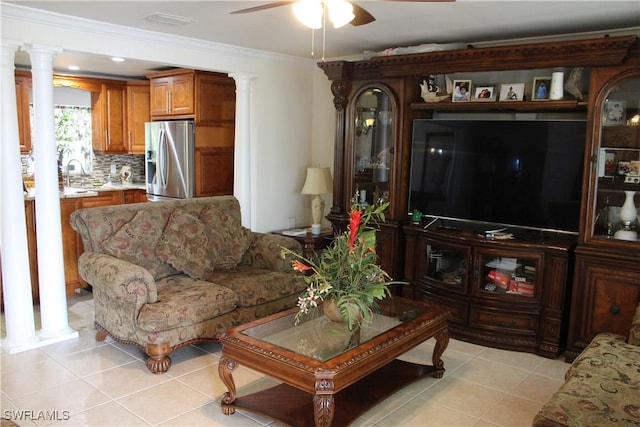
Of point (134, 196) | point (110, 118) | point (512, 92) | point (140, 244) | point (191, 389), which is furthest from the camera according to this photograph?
point (110, 118)

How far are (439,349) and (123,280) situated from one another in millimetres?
2062

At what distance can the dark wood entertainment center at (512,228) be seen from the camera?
3693 millimetres

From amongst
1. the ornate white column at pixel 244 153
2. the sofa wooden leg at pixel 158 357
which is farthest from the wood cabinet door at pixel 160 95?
the sofa wooden leg at pixel 158 357

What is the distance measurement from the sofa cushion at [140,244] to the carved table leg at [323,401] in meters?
1.96

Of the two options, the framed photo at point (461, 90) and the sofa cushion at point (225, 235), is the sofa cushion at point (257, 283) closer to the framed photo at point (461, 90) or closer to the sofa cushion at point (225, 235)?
the sofa cushion at point (225, 235)

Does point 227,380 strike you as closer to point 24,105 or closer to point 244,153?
point 244,153

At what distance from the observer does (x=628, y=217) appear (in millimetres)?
3732

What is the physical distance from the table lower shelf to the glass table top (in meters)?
0.38

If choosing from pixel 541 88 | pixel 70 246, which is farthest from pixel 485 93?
pixel 70 246

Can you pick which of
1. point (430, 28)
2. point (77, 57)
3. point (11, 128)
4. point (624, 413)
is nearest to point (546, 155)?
point (430, 28)

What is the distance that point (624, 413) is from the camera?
225cm

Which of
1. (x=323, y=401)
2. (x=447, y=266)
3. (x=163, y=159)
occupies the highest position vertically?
(x=163, y=159)

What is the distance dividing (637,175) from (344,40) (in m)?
2.41

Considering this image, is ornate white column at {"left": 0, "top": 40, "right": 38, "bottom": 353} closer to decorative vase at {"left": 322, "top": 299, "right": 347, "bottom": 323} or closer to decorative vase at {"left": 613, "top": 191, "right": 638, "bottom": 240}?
decorative vase at {"left": 322, "top": 299, "right": 347, "bottom": 323}
